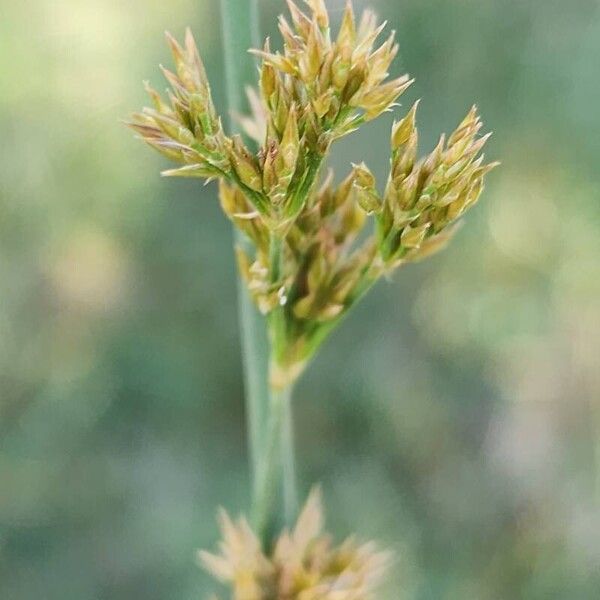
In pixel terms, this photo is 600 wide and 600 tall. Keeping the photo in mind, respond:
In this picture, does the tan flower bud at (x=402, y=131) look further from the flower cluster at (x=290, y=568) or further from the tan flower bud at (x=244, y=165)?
the flower cluster at (x=290, y=568)

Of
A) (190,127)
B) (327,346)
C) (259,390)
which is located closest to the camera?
(190,127)

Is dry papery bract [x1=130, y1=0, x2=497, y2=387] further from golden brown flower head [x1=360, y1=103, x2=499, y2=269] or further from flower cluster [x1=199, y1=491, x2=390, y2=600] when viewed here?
flower cluster [x1=199, y1=491, x2=390, y2=600]

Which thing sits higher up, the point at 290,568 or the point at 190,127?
the point at 190,127

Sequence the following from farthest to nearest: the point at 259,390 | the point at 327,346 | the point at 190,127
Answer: the point at 327,346 < the point at 259,390 < the point at 190,127

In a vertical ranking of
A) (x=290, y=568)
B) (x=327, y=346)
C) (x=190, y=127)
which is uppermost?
(x=327, y=346)

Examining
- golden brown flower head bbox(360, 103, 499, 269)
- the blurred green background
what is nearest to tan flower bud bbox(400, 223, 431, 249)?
golden brown flower head bbox(360, 103, 499, 269)

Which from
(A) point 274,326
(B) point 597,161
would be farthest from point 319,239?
(B) point 597,161

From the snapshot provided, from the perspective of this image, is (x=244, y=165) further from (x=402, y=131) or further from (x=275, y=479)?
(x=275, y=479)

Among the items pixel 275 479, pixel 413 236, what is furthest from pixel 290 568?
pixel 413 236
